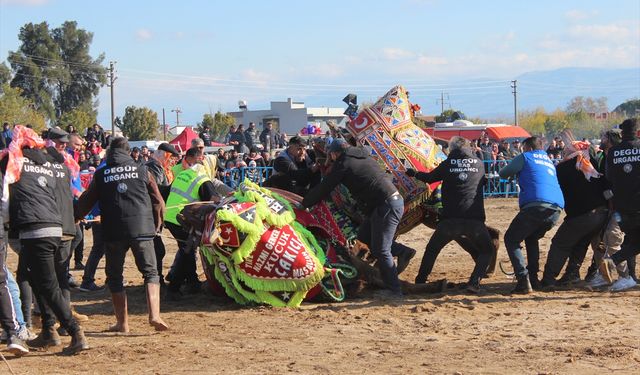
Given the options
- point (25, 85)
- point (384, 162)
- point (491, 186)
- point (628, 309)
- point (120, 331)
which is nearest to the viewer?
point (120, 331)

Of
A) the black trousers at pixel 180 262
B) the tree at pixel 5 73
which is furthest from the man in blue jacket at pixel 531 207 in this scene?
the tree at pixel 5 73

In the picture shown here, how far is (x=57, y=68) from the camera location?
60062 millimetres

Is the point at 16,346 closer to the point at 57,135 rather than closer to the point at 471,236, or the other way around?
the point at 57,135

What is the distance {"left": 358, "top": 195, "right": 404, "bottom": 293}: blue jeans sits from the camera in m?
9.70

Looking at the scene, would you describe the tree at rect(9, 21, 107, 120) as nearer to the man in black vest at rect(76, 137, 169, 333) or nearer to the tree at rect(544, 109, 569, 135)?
the tree at rect(544, 109, 569, 135)

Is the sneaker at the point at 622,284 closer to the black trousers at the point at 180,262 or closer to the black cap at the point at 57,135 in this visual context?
the black trousers at the point at 180,262

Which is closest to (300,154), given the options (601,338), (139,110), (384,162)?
(384,162)

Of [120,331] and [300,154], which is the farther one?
[300,154]

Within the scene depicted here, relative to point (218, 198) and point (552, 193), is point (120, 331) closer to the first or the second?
point (218, 198)

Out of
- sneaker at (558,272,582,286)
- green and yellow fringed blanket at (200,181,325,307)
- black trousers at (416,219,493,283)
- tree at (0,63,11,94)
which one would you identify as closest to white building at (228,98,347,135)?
tree at (0,63,11,94)

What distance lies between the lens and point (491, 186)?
23.6 meters

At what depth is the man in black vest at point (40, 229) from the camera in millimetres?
7457

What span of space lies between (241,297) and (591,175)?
4.05 meters

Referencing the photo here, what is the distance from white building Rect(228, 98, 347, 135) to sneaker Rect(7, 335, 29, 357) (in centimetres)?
5551
